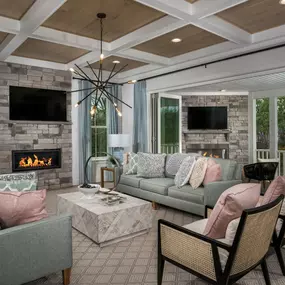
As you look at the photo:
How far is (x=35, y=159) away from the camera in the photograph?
602 centimetres

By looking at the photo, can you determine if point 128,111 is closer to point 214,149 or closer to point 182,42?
point 214,149

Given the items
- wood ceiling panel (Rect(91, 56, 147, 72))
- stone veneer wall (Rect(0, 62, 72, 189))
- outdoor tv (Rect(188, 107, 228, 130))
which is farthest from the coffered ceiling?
outdoor tv (Rect(188, 107, 228, 130))

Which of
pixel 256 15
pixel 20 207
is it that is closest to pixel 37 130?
pixel 20 207

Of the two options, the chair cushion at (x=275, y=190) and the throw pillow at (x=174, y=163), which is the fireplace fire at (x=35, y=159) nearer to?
the throw pillow at (x=174, y=163)

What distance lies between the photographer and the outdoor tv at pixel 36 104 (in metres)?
5.67

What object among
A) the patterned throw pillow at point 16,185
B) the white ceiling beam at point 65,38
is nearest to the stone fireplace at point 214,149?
the white ceiling beam at point 65,38

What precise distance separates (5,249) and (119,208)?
58.6 inches

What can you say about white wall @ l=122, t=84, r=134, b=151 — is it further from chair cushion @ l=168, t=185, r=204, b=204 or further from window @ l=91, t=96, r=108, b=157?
chair cushion @ l=168, t=185, r=204, b=204

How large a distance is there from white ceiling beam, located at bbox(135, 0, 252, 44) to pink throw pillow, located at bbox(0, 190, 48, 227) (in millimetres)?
2262

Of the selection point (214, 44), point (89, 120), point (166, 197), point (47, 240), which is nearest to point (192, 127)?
point (89, 120)

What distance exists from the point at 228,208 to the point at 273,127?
18.5 feet

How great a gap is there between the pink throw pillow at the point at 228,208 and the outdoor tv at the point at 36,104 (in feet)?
15.2

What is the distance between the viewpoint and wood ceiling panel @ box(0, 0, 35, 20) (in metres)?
3.36

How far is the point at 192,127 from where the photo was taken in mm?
8297
